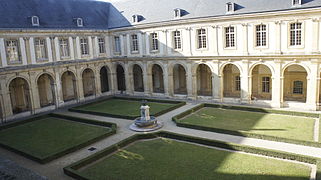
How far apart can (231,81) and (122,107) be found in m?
13.4

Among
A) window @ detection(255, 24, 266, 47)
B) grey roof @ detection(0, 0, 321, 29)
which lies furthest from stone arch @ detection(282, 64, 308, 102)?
grey roof @ detection(0, 0, 321, 29)

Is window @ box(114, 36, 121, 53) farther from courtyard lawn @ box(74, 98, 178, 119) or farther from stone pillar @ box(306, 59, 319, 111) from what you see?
stone pillar @ box(306, 59, 319, 111)

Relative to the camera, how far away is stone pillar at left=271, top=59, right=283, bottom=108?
27105 mm

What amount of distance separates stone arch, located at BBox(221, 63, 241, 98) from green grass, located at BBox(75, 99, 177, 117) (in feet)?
26.2

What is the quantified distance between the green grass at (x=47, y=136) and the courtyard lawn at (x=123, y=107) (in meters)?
4.08

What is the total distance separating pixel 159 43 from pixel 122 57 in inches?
248

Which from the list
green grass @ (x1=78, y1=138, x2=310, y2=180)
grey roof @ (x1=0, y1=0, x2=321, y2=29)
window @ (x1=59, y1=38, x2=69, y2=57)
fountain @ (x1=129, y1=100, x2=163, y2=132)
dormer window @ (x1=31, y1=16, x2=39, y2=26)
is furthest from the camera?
window @ (x1=59, y1=38, x2=69, y2=57)

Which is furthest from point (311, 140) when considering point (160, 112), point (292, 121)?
point (160, 112)

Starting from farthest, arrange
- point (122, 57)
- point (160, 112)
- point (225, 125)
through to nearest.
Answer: point (122, 57), point (160, 112), point (225, 125)

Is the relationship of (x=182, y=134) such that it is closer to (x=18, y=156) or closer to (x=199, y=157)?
(x=199, y=157)

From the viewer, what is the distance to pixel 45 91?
34656 mm

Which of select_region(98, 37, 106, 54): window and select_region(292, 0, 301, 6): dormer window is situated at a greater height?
select_region(292, 0, 301, 6): dormer window

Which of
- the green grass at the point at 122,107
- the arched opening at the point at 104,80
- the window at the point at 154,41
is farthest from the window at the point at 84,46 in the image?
the window at the point at 154,41

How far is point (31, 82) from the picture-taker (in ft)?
97.5
